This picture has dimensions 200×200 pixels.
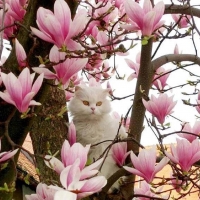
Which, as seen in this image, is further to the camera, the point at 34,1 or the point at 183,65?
the point at 183,65

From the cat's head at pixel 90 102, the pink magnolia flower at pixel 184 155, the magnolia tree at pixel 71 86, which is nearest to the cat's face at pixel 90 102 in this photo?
the cat's head at pixel 90 102

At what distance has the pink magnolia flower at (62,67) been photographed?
87cm

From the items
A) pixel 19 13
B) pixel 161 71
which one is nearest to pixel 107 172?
pixel 161 71

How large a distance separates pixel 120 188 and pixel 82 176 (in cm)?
63

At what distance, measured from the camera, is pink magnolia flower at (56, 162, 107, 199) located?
684mm

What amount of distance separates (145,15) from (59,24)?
0.22 m

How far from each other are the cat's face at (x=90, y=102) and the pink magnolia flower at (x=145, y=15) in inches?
30.9

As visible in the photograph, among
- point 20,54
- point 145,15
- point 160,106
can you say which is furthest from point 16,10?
point 160,106

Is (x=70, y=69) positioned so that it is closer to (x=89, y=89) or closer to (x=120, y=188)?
(x=120, y=188)

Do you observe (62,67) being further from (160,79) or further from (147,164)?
(160,79)

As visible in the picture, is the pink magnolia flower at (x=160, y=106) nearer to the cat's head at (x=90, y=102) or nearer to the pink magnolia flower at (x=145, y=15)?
the pink magnolia flower at (x=145, y=15)

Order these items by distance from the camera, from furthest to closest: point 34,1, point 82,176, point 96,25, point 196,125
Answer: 1. point 96,25
2. point 196,125
3. point 34,1
4. point 82,176

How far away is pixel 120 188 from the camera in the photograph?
4.45ft

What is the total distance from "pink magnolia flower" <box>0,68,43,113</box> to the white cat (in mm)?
858
